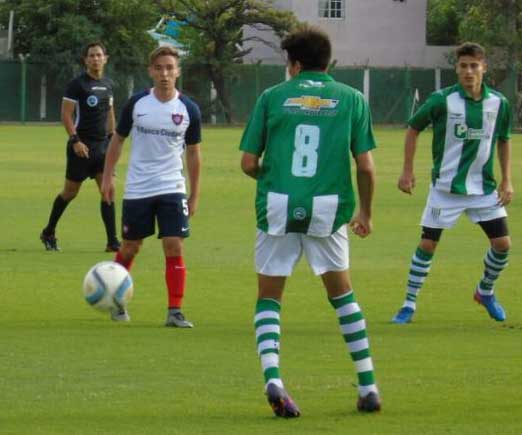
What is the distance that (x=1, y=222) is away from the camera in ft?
65.0

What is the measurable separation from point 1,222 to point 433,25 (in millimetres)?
68047

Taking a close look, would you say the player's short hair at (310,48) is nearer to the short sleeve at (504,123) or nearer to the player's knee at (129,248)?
the short sleeve at (504,123)

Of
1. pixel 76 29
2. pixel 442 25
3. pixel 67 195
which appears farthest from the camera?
pixel 442 25

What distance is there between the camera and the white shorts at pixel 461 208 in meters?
11.2

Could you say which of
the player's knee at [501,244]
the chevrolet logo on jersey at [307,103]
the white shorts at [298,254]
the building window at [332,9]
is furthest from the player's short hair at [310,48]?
the building window at [332,9]

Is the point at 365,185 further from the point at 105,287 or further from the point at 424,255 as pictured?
the point at 424,255

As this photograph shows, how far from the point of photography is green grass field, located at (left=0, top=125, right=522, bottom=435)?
741 centimetres

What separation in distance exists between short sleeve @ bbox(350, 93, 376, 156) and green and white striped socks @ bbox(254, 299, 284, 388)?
0.87 meters

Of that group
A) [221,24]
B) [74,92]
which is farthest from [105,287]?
[221,24]

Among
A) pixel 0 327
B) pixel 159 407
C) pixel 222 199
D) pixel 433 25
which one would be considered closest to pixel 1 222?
pixel 222 199

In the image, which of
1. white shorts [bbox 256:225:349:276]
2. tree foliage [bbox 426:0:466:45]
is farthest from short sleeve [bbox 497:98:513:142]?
tree foliage [bbox 426:0:466:45]

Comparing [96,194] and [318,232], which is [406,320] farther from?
[96,194]

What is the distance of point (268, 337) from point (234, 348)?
2.34 m

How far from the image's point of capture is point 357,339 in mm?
7598
